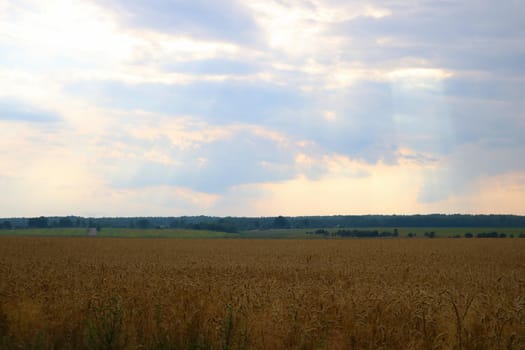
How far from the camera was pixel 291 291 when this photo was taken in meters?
13.5

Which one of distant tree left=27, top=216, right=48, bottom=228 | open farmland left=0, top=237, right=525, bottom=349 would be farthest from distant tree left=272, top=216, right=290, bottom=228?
open farmland left=0, top=237, right=525, bottom=349

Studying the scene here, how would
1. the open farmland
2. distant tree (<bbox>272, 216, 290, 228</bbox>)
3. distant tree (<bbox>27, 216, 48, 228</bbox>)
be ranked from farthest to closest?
distant tree (<bbox>272, 216, 290, 228</bbox>), distant tree (<bbox>27, 216, 48, 228</bbox>), the open farmland

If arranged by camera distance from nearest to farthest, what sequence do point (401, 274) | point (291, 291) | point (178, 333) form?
1. point (178, 333)
2. point (291, 291)
3. point (401, 274)

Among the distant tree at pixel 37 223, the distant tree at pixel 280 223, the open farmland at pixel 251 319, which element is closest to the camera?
the open farmland at pixel 251 319

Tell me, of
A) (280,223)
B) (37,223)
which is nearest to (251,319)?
(37,223)

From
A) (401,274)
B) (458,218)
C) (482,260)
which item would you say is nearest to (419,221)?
(458,218)

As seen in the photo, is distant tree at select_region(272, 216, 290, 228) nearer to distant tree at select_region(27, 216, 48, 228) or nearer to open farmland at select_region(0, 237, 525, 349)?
distant tree at select_region(27, 216, 48, 228)

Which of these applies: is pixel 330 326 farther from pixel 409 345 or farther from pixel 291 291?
pixel 291 291

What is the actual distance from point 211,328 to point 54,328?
135 inches

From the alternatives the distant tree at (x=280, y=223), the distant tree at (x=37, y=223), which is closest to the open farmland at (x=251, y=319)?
the distant tree at (x=37, y=223)

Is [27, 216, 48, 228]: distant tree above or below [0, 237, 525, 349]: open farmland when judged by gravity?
above

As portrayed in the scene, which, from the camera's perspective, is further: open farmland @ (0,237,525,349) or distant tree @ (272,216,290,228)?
distant tree @ (272,216,290,228)

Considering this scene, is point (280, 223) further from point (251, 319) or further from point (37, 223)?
point (251, 319)

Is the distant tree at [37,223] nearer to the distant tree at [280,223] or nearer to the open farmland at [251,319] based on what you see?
the distant tree at [280,223]
